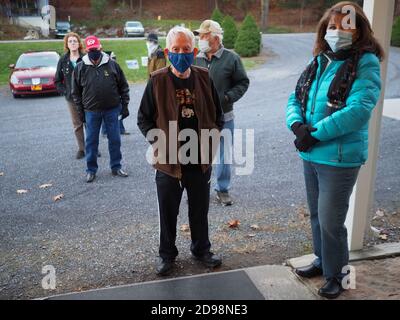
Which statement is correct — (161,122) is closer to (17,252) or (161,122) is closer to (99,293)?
(99,293)

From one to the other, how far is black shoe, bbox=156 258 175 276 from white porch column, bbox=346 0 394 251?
62.9 inches

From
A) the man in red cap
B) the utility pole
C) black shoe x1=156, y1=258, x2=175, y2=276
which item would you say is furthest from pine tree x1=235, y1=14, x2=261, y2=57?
black shoe x1=156, y1=258, x2=175, y2=276

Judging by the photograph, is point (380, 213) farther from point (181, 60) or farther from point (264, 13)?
point (264, 13)

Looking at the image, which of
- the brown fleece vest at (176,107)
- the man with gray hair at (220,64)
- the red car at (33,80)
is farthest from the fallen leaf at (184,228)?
the red car at (33,80)

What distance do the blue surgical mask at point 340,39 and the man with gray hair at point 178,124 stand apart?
108 cm

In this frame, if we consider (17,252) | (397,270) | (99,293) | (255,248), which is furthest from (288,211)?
(17,252)

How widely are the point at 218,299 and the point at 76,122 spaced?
15.1 feet

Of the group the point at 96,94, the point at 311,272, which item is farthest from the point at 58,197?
the point at 311,272

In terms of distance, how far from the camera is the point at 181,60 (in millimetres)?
3170

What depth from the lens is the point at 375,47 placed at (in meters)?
2.64

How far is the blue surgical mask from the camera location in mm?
2613

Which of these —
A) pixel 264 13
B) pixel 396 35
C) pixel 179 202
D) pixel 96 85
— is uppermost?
pixel 264 13

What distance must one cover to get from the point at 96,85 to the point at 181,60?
2.83 metres

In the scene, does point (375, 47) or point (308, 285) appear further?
point (308, 285)
